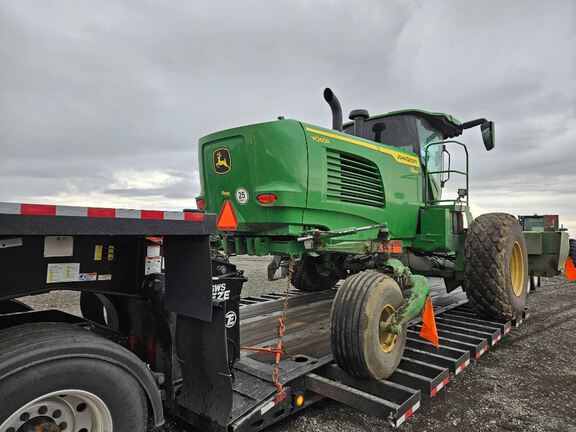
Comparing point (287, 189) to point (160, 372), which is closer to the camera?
point (160, 372)

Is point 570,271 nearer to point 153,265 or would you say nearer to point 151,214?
point 153,265

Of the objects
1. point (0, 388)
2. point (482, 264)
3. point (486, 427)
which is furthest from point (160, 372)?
point (482, 264)

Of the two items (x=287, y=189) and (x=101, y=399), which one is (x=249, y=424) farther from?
(x=287, y=189)

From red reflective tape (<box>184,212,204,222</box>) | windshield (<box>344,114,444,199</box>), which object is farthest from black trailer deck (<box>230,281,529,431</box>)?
windshield (<box>344,114,444,199</box>)

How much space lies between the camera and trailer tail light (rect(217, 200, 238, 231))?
4143 mm

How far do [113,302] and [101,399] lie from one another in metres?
1.09

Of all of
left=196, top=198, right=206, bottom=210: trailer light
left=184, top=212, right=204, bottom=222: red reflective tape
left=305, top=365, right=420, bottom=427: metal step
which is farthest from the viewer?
left=196, top=198, right=206, bottom=210: trailer light

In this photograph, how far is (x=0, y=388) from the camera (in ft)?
5.27

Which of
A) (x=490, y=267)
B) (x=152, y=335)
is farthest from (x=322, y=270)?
(x=152, y=335)

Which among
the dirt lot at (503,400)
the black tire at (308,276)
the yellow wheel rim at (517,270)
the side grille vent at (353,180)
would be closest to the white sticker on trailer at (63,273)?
the dirt lot at (503,400)

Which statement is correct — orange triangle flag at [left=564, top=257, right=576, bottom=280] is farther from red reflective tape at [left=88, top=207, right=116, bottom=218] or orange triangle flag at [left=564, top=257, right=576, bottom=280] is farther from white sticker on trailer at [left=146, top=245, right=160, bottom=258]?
red reflective tape at [left=88, top=207, right=116, bottom=218]

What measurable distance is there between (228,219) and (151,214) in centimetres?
212

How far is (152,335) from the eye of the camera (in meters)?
2.70

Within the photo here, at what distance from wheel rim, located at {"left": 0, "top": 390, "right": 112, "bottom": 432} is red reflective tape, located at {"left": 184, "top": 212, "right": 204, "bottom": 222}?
915mm
